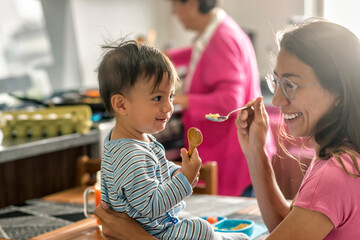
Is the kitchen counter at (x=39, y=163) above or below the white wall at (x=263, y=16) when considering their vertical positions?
below

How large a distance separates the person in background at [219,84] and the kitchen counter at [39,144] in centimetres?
48

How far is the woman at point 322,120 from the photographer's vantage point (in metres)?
1.07

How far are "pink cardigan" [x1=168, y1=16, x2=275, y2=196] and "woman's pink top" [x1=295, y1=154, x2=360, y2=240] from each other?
60.4 inches

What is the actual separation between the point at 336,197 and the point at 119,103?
49 centimetres

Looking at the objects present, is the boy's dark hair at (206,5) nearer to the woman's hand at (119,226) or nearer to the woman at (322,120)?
the woman at (322,120)

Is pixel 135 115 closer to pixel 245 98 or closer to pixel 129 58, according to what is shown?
pixel 129 58

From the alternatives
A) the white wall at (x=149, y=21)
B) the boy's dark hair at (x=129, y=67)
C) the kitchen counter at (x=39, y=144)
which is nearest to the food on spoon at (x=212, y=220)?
the boy's dark hair at (x=129, y=67)

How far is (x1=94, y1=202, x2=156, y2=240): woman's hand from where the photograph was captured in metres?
1.15

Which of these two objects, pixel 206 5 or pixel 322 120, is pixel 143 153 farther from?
pixel 206 5

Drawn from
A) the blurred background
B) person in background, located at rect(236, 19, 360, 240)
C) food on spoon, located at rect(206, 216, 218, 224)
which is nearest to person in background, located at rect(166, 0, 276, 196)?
the blurred background

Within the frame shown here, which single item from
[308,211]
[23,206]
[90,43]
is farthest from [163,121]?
[90,43]

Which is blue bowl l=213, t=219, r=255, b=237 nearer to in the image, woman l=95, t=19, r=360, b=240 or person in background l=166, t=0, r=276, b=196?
woman l=95, t=19, r=360, b=240

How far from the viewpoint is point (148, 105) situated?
3.83 ft

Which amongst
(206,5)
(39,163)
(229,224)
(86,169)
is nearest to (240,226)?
(229,224)
